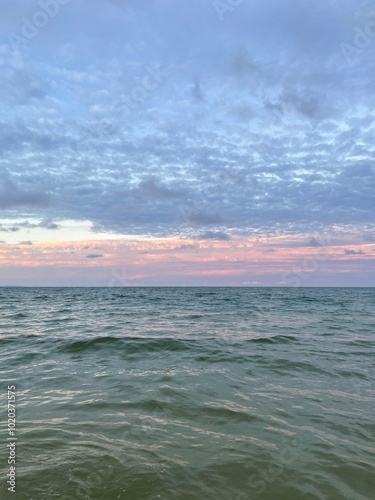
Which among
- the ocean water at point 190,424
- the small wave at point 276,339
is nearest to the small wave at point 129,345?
the ocean water at point 190,424

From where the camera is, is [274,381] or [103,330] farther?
[103,330]

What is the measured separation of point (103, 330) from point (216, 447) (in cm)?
1655

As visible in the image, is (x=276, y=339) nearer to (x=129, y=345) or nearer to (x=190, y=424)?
(x=129, y=345)

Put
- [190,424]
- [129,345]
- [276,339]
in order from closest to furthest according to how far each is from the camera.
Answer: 1. [190,424]
2. [129,345]
3. [276,339]

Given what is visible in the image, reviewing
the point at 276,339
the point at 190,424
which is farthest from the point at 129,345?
the point at 190,424

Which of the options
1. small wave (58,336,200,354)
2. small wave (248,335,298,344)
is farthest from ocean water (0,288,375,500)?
small wave (248,335,298,344)

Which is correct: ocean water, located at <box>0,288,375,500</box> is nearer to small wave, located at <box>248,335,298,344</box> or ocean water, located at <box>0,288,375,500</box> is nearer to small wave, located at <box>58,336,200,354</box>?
small wave, located at <box>58,336,200,354</box>

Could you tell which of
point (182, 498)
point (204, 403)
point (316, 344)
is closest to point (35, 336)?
point (204, 403)

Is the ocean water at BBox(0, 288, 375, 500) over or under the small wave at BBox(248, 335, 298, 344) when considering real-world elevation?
over

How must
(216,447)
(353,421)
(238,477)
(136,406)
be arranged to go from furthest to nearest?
(136,406) → (353,421) → (216,447) → (238,477)

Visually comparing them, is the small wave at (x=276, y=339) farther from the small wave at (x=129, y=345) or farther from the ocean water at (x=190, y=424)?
the small wave at (x=129, y=345)

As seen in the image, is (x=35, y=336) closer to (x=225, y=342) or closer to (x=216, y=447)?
(x=225, y=342)

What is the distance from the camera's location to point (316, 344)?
1741 cm

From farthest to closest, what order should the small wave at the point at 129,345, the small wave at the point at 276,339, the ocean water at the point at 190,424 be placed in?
1. the small wave at the point at 276,339
2. the small wave at the point at 129,345
3. the ocean water at the point at 190,424
